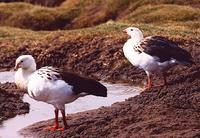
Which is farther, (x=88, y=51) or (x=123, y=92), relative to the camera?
(x=88, y=51)

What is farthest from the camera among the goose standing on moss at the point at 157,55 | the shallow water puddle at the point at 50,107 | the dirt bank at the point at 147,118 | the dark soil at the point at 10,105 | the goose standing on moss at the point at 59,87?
the goose standing on moss at the point at 157,55

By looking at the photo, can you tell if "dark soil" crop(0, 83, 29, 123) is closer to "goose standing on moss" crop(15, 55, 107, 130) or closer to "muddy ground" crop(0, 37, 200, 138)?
"muddy ground" crop(0, 37, 200, 138)

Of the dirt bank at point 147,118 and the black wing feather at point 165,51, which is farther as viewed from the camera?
the black wing feather at point 165,51

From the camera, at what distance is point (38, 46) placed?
19.8m

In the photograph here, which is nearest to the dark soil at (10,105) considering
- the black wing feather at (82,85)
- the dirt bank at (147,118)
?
the dirt bank at (147,118)

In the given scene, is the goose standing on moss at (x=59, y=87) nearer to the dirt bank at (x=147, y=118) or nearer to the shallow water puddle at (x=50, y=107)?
the dirt bank at (x=147, y=118)

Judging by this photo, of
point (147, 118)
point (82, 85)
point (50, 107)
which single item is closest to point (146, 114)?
point (147, 118)

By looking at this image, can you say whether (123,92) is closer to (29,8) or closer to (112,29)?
(112,29)

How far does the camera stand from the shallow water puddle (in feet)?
39.4

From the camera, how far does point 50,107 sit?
1360 centimetres

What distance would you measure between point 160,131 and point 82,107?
3.64 m

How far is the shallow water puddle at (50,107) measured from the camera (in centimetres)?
1201

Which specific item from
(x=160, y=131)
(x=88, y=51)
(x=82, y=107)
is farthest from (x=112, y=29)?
(x=160, y=131)

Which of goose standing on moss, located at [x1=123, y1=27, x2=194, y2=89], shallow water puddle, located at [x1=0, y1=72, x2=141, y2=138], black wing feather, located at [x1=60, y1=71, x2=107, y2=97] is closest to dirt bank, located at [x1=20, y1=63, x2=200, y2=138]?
shallow water puddle, located at [x1=0, y1=72, x2=141, y2=138]
